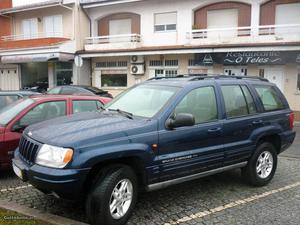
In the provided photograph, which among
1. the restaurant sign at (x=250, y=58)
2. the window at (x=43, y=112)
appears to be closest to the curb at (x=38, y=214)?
the window at (x=43, y=112)

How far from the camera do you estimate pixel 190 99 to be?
4945mm

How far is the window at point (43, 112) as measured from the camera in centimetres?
601

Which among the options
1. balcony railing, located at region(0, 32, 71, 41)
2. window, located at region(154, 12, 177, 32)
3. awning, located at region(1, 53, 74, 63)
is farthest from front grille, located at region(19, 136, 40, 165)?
balcony railing, located at region(0, 32, 71, 41)

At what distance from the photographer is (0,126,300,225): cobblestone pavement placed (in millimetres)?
4441

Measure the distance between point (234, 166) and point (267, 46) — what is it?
1265cm

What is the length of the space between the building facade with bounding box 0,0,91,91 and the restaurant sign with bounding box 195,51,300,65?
8.76 m

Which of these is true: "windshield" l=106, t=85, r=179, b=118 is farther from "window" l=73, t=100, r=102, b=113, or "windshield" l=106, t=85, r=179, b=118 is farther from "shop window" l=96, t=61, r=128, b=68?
"shop window" l=96, t=61, r=128, b=68

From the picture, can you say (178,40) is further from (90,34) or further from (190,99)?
(190,99)

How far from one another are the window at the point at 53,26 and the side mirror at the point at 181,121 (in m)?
21.7

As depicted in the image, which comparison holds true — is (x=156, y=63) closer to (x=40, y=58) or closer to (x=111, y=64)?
(x=111, y=64)

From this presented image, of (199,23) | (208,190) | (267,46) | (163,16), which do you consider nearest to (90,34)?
(163,16)

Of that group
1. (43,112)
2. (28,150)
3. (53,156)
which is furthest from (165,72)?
(53,156)

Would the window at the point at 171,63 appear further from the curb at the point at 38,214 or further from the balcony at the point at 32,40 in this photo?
the curb at the point at 38,214

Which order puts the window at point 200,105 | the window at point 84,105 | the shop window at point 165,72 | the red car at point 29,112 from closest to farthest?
the window at point 200,105, the red car at point 29,112, the window at point 84,105, the shop window at point 165,72
